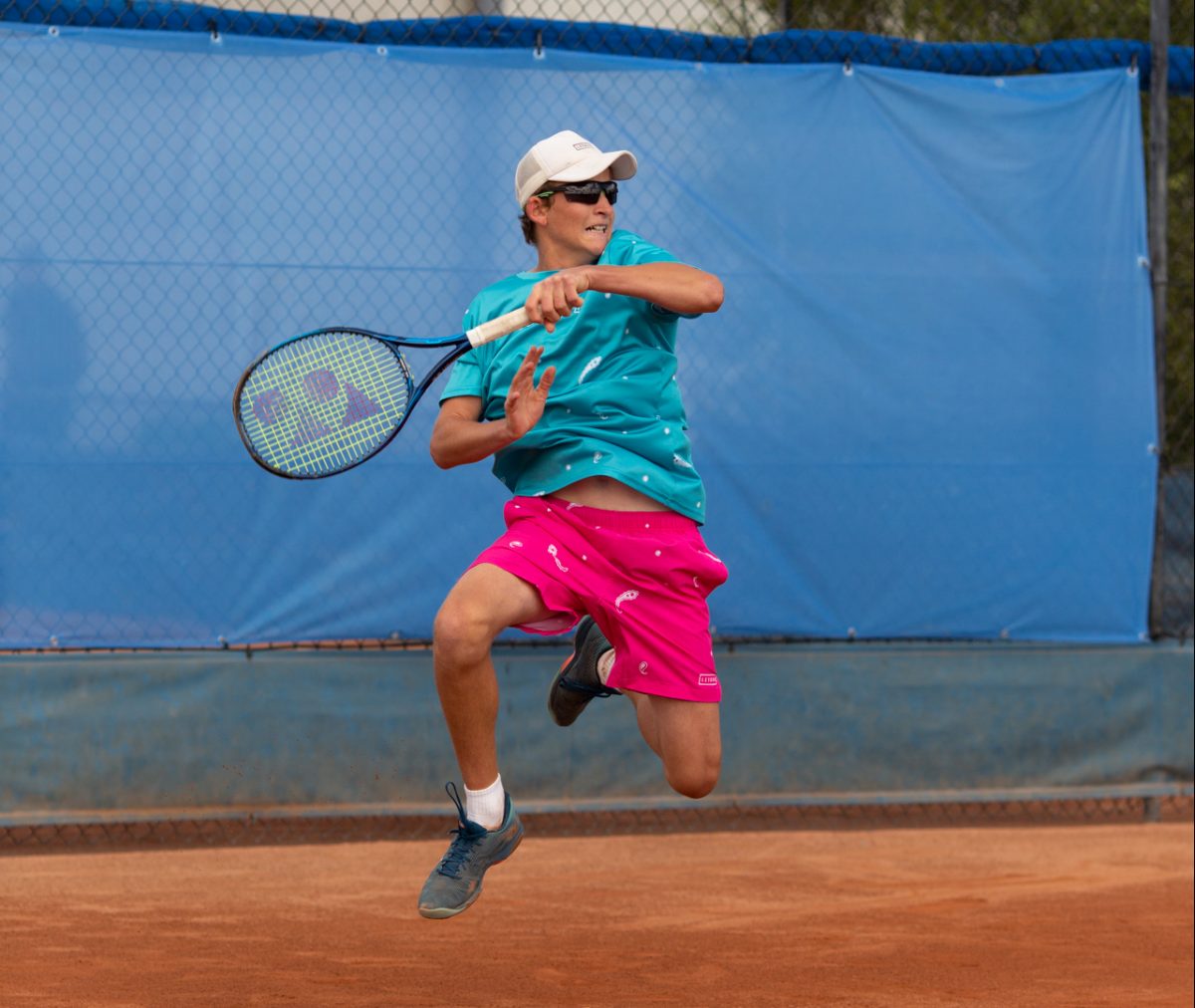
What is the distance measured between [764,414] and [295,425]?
2587 mm

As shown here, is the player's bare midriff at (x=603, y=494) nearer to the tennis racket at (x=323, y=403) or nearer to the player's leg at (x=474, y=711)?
the player's leg at (x=474, y=711)

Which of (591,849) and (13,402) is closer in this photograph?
(13,402)

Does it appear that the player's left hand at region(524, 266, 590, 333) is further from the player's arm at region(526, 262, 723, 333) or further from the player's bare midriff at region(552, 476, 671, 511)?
the player's bare midriff at region(552, 476, 671, 511)

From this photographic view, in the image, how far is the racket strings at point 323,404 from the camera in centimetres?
367

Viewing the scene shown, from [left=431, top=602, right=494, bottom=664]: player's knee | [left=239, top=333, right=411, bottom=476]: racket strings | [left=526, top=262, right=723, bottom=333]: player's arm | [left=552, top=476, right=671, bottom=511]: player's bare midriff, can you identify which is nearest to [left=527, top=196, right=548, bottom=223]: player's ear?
[left=526, top=262, right=723, bottom=333]: player's arm

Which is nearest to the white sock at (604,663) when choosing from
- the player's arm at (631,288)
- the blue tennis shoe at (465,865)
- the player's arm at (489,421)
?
the blue tennis shoe at (465,865)

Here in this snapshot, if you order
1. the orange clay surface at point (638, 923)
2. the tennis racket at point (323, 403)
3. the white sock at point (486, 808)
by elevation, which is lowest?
the orange clay surface at point (638, 923)

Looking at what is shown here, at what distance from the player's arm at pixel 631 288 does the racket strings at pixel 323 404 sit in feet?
1.76

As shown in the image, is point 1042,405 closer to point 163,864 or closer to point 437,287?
point 437,287

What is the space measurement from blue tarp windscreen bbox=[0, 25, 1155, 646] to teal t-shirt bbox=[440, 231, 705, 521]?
1.96 meters

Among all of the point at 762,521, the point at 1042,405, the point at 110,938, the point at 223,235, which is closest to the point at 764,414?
the point at 762,521

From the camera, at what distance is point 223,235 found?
5.54m

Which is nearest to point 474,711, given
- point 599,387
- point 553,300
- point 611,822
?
point 599,387

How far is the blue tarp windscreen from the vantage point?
17.9 ft
